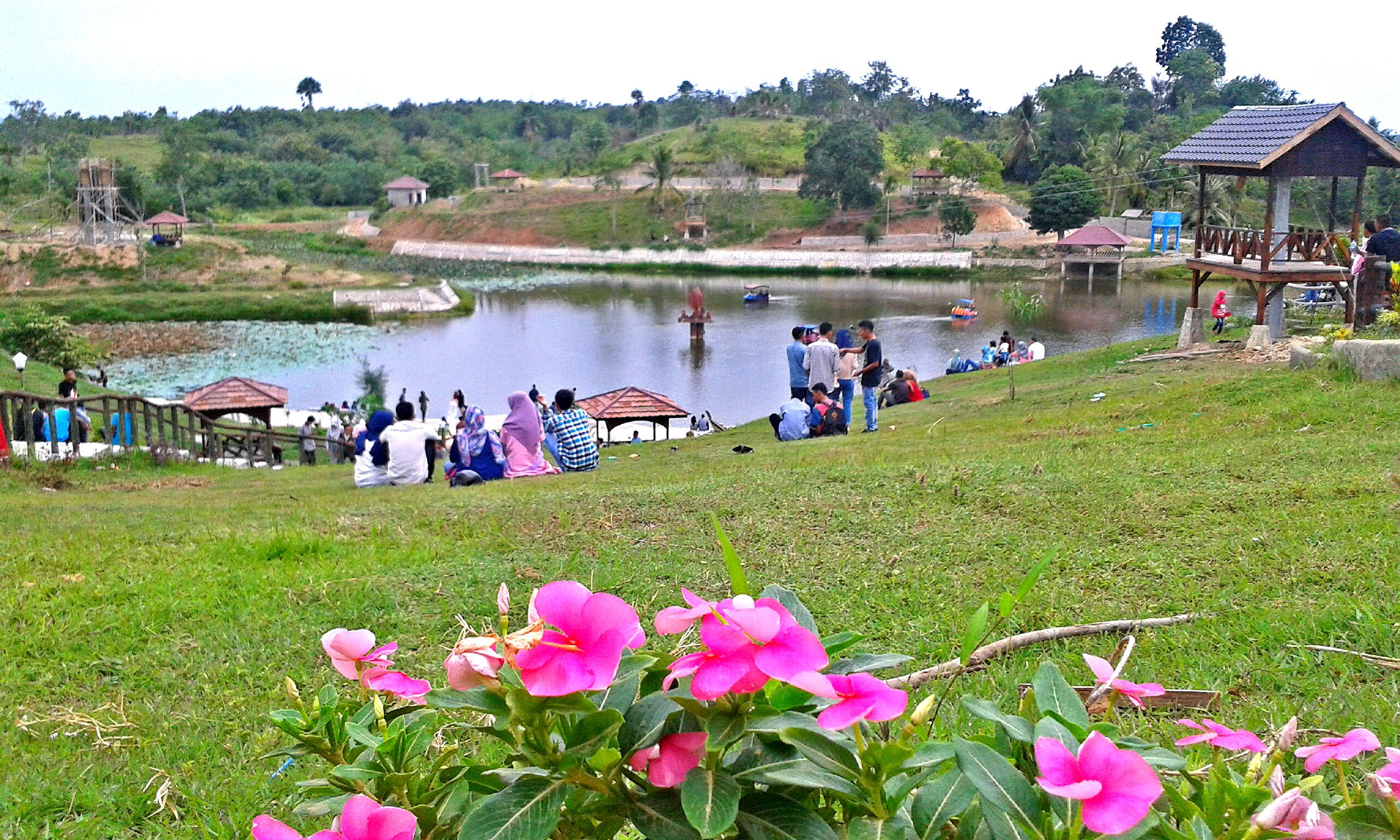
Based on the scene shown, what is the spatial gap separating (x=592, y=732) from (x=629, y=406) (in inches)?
637

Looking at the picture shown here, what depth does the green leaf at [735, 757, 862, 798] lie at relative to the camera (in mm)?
1054

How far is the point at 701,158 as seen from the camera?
77.4 meters

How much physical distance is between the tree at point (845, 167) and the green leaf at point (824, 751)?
63.8 metres

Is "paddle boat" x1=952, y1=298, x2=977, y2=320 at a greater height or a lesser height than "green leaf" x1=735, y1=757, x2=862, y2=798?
lesser

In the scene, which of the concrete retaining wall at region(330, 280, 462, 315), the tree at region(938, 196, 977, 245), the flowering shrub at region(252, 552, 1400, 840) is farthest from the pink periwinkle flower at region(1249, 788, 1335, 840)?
the tree at region(938, 196, 977, 245)

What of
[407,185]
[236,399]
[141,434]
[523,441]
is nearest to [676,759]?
[523,441]

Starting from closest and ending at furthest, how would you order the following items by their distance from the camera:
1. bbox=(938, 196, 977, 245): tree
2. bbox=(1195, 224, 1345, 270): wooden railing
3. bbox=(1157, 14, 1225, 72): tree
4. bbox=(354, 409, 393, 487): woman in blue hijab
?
bbox=(354, 409, 393, 487): woman in blue hijab
bbox=(1195, 224, 1345, 270): wooden railing
bbox=(938, 196, 977, 245): tree
bbox=(1157, 14, 1225, 72): tree

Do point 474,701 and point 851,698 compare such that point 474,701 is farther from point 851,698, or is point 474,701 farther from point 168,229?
point 168,229

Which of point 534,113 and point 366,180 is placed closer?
point 366,180

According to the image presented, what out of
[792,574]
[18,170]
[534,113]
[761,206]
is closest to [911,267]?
[761,206]

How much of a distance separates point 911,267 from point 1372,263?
43286 millimetres

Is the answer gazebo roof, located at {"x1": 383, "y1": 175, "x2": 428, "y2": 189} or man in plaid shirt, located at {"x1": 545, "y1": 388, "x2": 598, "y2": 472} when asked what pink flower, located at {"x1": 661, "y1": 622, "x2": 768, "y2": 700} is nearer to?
man in plaid shirt, located at {"x1": 545, "y1": 388, "x2": 598, "y2": 472}

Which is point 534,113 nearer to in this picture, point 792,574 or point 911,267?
point 911,267

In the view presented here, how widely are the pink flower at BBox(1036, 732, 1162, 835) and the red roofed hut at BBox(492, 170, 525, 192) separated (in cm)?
7639
